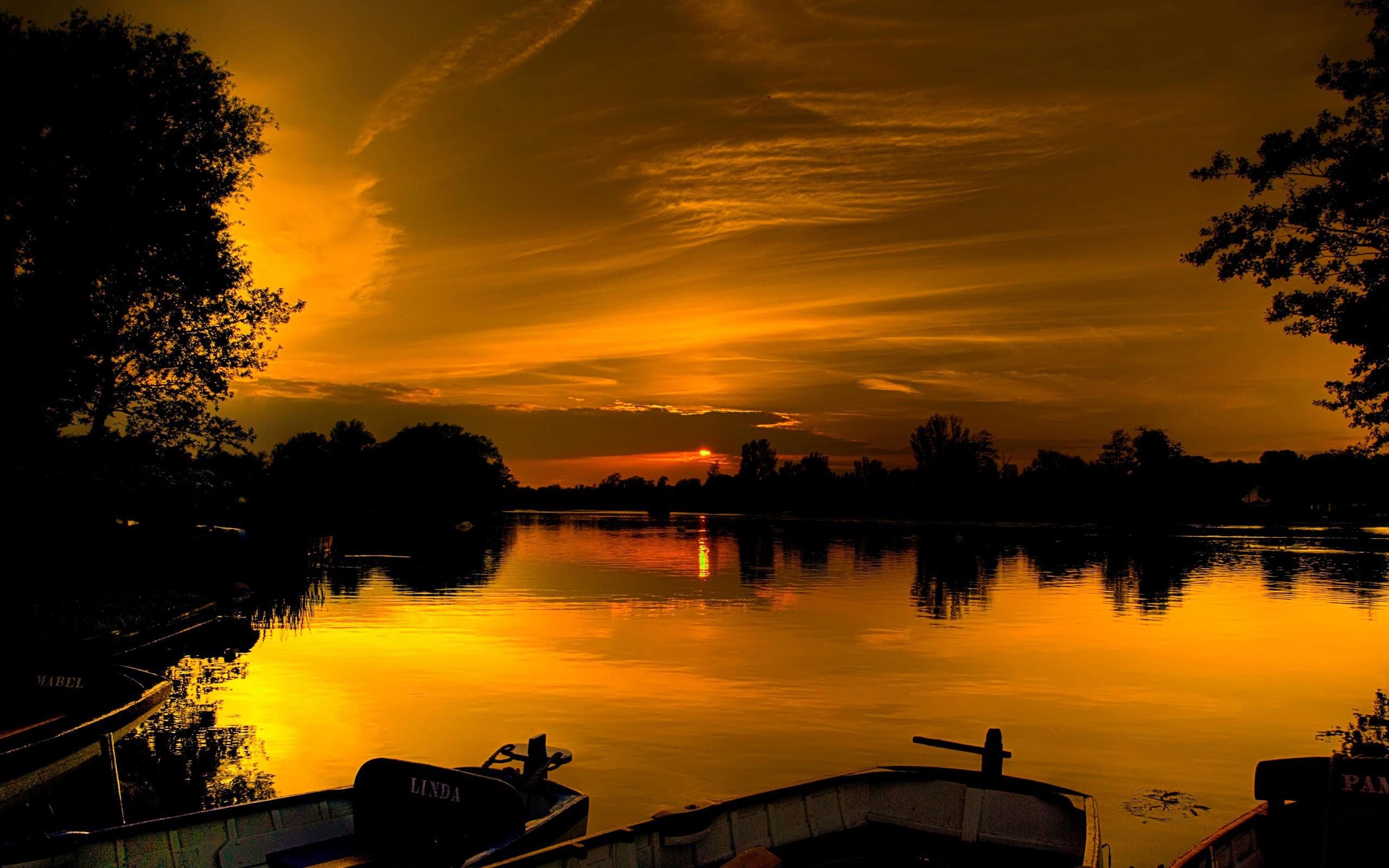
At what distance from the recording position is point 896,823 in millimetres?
12398

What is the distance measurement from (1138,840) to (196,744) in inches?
708

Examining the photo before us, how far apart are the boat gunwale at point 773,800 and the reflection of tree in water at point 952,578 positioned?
35.9 meters

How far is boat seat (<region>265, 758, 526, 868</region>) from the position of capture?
422 inches

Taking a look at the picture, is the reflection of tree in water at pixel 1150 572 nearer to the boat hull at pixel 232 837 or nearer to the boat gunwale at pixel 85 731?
the boat gunwale at pixel 85 731

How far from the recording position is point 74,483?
31766 mm

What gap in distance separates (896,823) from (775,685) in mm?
17199

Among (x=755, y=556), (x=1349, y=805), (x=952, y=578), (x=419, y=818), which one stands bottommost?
(x=755, y=556)

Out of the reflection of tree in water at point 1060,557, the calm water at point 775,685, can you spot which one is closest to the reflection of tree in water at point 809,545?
the calm water at point 775,685

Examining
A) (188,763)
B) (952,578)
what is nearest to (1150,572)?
(952,578)

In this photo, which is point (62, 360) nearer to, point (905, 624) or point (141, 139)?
point (141, 139)

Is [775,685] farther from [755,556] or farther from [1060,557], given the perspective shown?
[1060,557]

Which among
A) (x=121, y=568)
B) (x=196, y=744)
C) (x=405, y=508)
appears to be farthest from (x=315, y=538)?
(x=405, y=508)

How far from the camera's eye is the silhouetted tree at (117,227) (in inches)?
1262

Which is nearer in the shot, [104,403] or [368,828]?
[368,828]
